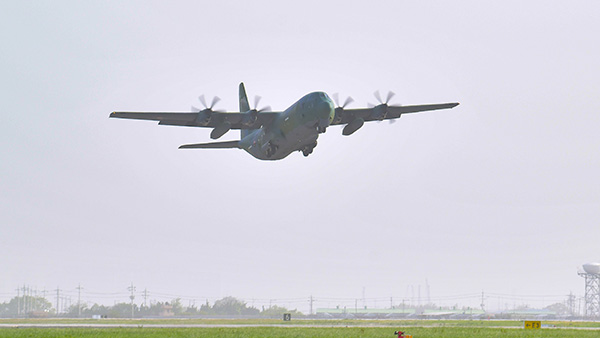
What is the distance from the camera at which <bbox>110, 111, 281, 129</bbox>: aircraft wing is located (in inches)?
2110

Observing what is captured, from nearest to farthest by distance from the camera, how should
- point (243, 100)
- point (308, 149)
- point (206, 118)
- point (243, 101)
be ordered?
point (206, 118), point (308, 149), point (243, 101), point (243, 100)

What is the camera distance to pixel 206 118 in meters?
53.8

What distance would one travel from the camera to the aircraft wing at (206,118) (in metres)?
53.6

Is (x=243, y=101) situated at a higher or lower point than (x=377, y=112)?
higher

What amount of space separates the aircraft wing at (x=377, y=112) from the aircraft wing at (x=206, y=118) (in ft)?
18.6

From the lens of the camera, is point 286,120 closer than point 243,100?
Yes

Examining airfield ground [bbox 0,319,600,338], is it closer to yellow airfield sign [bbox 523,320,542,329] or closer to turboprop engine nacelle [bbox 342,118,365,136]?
yellow airfield sign [bbox 523,320,542,329]

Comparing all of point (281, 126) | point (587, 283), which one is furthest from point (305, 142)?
point (587, 283)

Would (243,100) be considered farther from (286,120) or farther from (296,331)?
(296,331)

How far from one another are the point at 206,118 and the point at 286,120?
6.47 metres

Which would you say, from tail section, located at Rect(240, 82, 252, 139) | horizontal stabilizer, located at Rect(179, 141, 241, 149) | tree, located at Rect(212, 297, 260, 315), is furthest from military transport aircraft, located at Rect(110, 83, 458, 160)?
tree, located at Rect(212, 297, 260, 315)

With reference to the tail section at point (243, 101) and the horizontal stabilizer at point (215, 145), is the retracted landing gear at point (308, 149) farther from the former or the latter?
the tail section at point (243, 101)

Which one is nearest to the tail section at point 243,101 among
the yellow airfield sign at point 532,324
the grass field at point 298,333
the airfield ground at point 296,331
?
the airfield ground at point 296,331

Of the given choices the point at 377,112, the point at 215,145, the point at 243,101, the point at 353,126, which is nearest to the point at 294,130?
the point at 353,126
